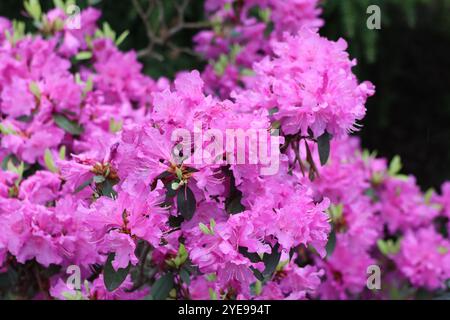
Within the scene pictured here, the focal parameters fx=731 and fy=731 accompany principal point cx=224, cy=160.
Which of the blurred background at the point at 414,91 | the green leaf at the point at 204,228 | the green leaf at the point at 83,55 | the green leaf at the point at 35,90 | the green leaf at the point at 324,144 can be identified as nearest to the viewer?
the green leaf at the point at 204,228

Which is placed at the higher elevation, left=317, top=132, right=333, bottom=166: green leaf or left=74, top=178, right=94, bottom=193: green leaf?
left=317, top=132, right=333, bottom=166: green leaf

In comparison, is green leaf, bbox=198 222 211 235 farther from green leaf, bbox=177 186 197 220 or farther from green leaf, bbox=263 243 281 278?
Result: green leaf, bbox=263 243 281 278

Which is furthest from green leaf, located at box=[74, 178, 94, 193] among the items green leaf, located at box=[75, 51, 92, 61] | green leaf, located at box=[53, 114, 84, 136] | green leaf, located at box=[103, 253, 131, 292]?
green leaf, located at box=[75, 51, 92, 61]

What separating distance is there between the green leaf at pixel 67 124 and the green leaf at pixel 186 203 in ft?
2.29

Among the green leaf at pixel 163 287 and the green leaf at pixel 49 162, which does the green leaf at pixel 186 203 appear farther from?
the green leaf at pixel 49 162

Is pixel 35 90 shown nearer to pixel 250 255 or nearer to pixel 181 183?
pixel 181 183

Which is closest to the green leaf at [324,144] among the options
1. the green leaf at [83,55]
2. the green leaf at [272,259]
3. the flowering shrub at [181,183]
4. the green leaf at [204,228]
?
the flowering shrub at [181,183]

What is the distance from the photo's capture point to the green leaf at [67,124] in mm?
2020

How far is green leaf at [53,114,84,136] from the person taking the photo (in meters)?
2.02

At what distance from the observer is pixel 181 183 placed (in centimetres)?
141

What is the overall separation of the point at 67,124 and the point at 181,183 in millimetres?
729

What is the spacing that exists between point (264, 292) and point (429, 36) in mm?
2782

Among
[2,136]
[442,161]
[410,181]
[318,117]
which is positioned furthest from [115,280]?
[442,161]

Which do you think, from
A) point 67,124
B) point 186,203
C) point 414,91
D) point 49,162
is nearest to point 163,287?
point 186,203
